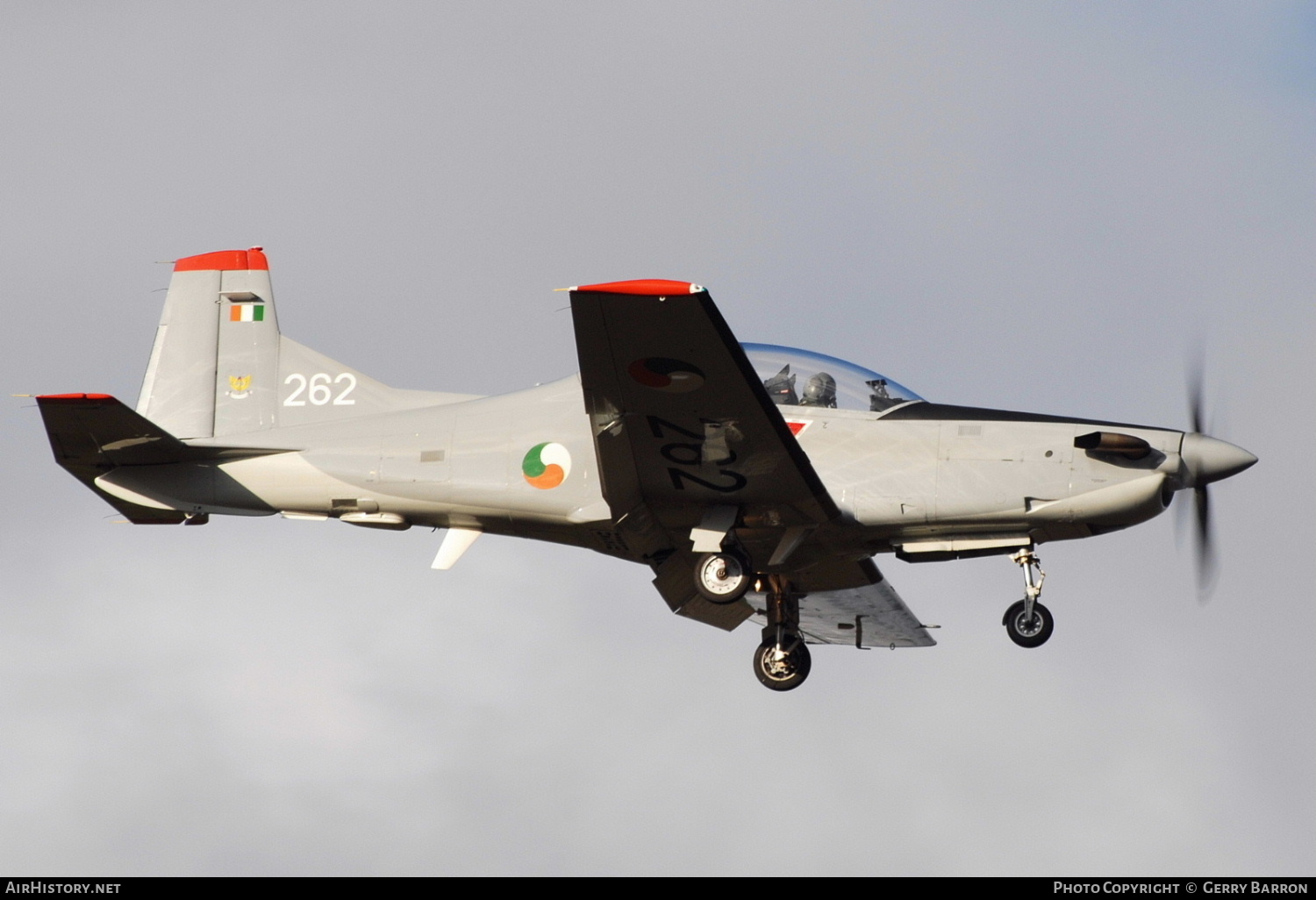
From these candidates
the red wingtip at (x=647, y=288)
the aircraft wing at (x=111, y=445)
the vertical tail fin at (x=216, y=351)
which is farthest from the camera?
the vertical tail fin at (x=216, y=351)

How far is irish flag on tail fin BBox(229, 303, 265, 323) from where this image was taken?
18.4m

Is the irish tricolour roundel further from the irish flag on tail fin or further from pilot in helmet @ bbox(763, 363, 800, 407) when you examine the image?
the irish flag on tail fin

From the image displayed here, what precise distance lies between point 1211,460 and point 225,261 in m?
10.9

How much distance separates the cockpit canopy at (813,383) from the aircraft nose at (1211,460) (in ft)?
8.04

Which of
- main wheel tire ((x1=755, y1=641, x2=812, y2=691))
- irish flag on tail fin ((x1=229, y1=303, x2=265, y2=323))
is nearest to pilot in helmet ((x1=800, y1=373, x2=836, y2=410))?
main wheel tire ((x1=755, y1=641, x2=812, y2=691))

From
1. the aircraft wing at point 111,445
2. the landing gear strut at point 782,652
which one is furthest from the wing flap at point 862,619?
the aircraft wing at point 111,445

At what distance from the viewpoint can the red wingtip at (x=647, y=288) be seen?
12.5 m

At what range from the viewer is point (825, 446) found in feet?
48.9

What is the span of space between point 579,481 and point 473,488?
3.45 ft

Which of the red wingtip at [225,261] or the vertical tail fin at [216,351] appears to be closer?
the vertical tail fin at [216,351]

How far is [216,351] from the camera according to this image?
18.2m

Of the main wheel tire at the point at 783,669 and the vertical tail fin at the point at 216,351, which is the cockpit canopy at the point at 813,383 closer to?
the main wheel tire at the point at 783,669

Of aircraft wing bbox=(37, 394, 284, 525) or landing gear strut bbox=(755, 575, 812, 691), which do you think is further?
landing gear strut bbox=(755, 575, 812, 691)

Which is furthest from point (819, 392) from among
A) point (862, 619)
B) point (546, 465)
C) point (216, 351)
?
point (216, 351)
